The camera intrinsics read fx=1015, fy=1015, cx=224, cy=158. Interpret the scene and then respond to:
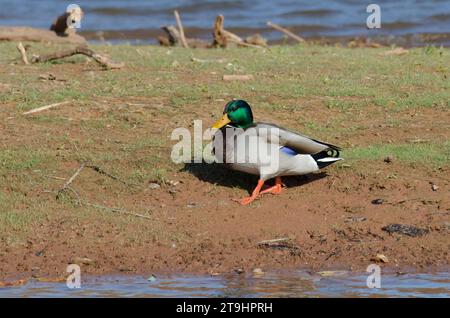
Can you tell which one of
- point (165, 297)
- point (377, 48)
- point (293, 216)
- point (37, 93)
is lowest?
point (165, 297)

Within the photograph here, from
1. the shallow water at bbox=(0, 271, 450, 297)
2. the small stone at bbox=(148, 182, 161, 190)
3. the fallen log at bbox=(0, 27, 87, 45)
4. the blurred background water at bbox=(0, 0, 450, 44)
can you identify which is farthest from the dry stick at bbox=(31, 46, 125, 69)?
the blurred background water at bbox=(0, 0, 450, 44)

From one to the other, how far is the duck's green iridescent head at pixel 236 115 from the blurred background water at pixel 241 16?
989cm

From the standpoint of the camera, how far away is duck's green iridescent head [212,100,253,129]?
24.9ft

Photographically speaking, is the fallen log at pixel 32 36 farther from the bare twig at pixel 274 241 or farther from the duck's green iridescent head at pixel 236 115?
the bare twig at pixel 274 241

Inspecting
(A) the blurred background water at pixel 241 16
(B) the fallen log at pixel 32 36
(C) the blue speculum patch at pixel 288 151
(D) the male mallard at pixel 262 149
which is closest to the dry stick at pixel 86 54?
(B) the fallen log at pixel 32 36

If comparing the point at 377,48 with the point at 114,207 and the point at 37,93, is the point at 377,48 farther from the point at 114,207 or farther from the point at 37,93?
the point at 114,207

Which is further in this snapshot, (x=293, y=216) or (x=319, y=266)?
(x=293, y=216)

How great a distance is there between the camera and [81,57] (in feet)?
36.7

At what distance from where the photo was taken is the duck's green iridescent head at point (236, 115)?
7.58 meters

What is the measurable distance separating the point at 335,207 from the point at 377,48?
647 cm

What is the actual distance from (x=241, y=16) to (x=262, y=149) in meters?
12.8

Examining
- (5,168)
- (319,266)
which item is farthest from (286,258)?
(5,168)

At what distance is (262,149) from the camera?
293 inches

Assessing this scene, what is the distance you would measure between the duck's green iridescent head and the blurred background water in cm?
989
